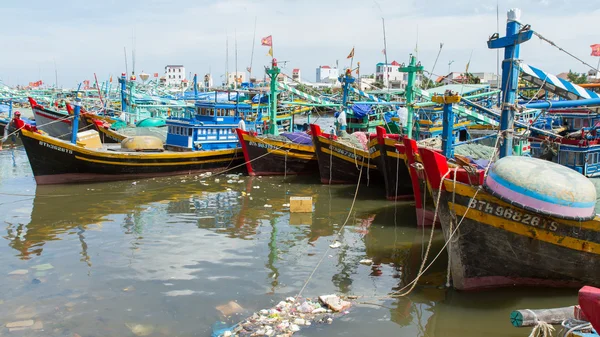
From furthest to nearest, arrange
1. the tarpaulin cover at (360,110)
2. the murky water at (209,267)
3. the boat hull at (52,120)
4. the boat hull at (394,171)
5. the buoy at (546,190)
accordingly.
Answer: the boat hull at (52,120) < the tarpaulin cover at (360,110) < the boat hull at (394,171) < the murky water at (209,267) < the buoy at (546,190)

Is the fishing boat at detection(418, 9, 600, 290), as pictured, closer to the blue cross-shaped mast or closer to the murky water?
the murky water

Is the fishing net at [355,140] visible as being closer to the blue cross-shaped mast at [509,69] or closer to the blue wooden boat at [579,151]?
the blue wooden boat at [579,151]

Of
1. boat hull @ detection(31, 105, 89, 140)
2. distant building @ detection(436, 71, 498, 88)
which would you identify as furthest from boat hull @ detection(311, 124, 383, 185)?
boat hull @ detection(31, 105, 89, 140)

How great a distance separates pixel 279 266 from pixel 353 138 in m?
10.7

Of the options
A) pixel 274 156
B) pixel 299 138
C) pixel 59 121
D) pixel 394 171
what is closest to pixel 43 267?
pixel 394 171

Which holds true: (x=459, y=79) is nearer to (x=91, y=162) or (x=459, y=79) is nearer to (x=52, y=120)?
(x=52, y=120)

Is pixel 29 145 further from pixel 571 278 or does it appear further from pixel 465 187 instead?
pixel 571 278

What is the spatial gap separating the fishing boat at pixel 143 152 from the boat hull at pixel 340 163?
→ 4681 millimetres

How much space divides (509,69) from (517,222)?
3.58m

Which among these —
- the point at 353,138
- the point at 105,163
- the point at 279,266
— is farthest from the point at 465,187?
the point at 105,163

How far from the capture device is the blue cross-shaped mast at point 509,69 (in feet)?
33.3

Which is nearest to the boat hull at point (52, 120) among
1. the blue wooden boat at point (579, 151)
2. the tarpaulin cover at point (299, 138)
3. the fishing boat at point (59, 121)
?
the fishing boat at point (59, 121)

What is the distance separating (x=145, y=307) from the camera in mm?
8469

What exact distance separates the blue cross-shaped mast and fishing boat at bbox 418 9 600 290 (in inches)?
70.5
